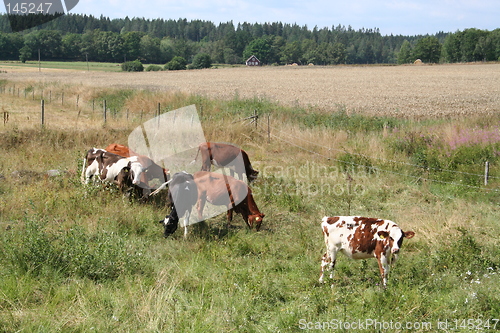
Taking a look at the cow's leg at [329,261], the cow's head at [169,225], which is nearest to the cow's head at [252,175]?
the cow's head at [169,225]

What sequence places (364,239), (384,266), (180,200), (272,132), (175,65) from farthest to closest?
(175,65) → (272,132) → (180,200) → (364,239) → (384,266)

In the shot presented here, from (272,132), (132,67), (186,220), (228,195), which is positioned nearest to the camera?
(186,220)

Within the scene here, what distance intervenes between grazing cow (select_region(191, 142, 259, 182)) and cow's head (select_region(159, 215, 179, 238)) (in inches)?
162

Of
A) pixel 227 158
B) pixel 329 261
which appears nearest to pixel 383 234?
pixel 329 261

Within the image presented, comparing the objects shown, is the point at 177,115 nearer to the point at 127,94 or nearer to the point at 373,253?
the point at 127,94

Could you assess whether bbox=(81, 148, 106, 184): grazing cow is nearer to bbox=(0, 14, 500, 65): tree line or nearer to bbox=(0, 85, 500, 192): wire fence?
bbox=(0, 85, 500, 192): wire fence

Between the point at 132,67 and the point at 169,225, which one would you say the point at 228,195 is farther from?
the point at 132,67

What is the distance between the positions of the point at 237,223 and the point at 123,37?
11347 centimetres

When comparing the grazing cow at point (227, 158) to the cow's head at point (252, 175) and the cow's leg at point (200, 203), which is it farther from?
the cow's leg at point (200, 203)

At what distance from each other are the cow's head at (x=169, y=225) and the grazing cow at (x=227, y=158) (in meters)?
4.10

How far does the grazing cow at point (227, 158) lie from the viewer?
13.2m

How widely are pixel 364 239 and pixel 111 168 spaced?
6.99 m

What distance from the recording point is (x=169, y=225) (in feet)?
30.7

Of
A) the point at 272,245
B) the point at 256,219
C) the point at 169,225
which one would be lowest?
the point at 272,245
